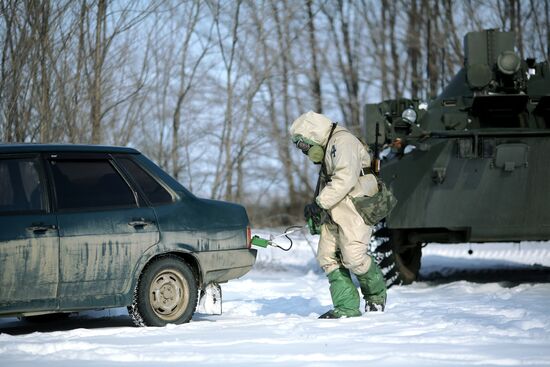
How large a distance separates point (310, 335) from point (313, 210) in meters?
1.40

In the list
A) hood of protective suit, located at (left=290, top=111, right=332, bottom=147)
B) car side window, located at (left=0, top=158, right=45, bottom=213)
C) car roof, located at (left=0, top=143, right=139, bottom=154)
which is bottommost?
car side window, located at (left=0, top=158, right=45, bottom=213)

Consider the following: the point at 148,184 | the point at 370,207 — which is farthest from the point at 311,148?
the point at 148,184

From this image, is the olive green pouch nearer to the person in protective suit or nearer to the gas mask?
the person in protective suit

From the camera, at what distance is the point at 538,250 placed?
18.3m

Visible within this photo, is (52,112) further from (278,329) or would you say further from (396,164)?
(278,329)

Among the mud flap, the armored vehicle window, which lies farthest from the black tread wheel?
the armored vehicle window

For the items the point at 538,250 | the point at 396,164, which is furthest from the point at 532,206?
the point at 538,250

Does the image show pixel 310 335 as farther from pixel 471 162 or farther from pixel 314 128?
pixel 471 162

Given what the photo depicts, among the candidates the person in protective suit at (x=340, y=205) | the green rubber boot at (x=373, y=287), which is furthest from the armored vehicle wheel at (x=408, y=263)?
the person in protective suit at (x=340, y=205)

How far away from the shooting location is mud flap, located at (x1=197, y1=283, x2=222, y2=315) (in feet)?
26.3

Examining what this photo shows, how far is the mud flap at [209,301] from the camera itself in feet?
26.3

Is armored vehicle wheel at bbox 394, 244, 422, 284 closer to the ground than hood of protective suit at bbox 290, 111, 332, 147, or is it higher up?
closer to the ground

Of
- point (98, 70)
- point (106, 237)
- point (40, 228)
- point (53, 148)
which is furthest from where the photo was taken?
point (98, 70)

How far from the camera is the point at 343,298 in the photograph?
7.92m
